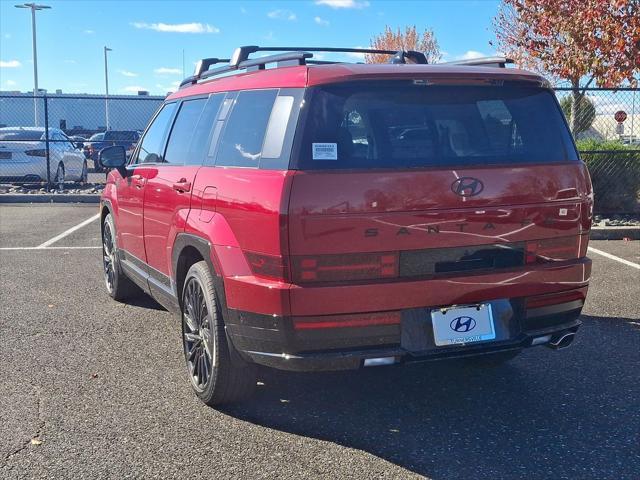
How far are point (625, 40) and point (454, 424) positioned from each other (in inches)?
368

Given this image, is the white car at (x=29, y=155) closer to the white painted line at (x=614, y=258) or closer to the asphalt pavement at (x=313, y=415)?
the asphalt pavement at (x=313, y=415)

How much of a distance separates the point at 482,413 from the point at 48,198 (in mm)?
13047

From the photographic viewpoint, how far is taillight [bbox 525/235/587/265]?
148 inches

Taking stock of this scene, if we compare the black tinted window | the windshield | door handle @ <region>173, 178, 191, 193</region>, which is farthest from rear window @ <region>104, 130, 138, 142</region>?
the black tinted window

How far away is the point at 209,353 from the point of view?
4.08 m

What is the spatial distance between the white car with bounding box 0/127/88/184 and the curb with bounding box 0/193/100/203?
124 centimetres

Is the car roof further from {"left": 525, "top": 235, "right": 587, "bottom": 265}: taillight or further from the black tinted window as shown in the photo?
{"left": 525, "top": 235, "right": 587, "bottom": 265}: taillight

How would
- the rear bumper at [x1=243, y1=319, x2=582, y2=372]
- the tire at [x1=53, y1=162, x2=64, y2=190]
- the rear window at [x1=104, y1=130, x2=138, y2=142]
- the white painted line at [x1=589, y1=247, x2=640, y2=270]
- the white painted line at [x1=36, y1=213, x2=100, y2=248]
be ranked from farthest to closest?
the rear window at [x1=104, y1=130, x2=138, y2=142], the tire at [x1=53, y1=162, x2=64, y2=190], the white painted line at [x1=36, y1=213, x2=100, y2=248], the white painted line at [x1=589, y1=247, x2=640, y2=270], the rear bumper at [x1=243, y1=319, x2=582, y2=372]

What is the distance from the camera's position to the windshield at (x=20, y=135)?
1648 cm

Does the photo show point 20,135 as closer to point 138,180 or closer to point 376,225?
point 138,180

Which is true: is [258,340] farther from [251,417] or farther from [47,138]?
[47,138]

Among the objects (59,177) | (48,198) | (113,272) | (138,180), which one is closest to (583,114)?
(113,272)

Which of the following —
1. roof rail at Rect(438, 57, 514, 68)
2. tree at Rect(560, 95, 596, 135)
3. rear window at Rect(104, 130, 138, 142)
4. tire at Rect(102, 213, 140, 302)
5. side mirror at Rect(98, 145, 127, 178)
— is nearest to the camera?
roof rail at Rect(438, 57, 514, 68)

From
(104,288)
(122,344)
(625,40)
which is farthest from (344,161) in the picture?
(625,40)
